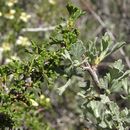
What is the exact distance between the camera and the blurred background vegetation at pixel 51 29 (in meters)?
3.44

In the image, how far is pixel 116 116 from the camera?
1655mm

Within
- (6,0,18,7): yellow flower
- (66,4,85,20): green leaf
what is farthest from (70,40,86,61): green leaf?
(6,0,18,7): yellow flower

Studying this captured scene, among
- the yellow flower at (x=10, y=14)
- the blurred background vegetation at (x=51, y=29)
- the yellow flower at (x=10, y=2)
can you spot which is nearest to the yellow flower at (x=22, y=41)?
the blurred background vegetation at (x=51, y=29)

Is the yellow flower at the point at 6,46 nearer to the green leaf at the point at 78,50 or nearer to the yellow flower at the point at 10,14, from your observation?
the yellow flower at the point at 10,14

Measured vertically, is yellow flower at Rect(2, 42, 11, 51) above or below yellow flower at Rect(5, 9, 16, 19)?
below

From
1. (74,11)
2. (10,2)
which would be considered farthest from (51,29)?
(74,11)

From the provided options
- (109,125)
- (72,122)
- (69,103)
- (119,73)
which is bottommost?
(109,125)

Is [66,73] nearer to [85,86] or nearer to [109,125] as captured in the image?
[85,86]

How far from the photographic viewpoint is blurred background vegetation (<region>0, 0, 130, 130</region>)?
344cm

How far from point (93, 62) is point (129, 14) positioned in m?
3.48

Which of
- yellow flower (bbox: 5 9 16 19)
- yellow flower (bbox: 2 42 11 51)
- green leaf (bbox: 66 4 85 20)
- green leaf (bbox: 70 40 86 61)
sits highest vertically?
yellow flower (bbox: 5 9 16 19)

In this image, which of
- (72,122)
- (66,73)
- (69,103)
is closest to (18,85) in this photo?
(66,73)

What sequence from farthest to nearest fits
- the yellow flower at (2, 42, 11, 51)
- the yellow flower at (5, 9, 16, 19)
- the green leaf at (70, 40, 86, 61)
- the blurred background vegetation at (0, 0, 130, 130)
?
the yellow flower at (5, 9, 16, 19) < the blurred background vegetation at (0, 0, 130, 130) < the yellow flower at (2, 42, 11, 51) < the green leaf at (70, 40, 86, 61)

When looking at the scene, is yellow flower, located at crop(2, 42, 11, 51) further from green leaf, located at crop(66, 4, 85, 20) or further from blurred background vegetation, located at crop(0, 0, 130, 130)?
green leaf, located at crop(66, 4, 85, 20)
